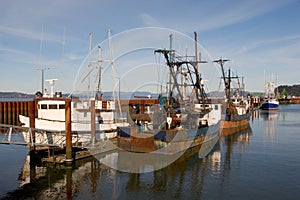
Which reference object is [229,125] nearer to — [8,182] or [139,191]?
[139,191]

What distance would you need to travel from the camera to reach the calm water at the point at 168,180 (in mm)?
18516

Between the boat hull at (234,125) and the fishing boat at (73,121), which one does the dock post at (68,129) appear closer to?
the fishing boat at (73,121)

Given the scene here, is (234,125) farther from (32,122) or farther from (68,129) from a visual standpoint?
(32,122)

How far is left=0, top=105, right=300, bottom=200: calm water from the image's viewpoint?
18516mm

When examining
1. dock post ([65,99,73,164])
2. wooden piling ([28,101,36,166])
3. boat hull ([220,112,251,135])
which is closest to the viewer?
dock post ([65,99,73,164])

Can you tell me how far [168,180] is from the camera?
21469 millimetres

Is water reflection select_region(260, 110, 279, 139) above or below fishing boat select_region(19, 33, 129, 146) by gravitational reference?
below

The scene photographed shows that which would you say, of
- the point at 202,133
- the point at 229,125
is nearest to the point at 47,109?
the point at 202,133

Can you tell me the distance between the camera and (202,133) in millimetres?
33312

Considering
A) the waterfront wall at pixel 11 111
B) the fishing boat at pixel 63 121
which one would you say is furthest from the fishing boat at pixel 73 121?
the waterfront wall at pixel 11 111

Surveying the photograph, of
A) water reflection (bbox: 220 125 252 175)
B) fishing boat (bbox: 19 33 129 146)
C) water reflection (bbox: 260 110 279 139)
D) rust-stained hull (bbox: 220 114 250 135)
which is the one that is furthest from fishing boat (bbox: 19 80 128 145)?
water reflection (bbox: 260 110 279 139)

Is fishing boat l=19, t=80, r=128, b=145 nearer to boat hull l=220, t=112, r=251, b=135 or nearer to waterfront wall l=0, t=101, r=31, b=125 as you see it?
boat hull l=220, t=112, r=251, b=135

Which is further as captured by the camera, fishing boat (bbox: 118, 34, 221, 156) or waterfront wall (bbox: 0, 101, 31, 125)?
waterfront wall (bbox: 0, 101, 31, 125)

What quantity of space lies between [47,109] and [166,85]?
13374 mm
